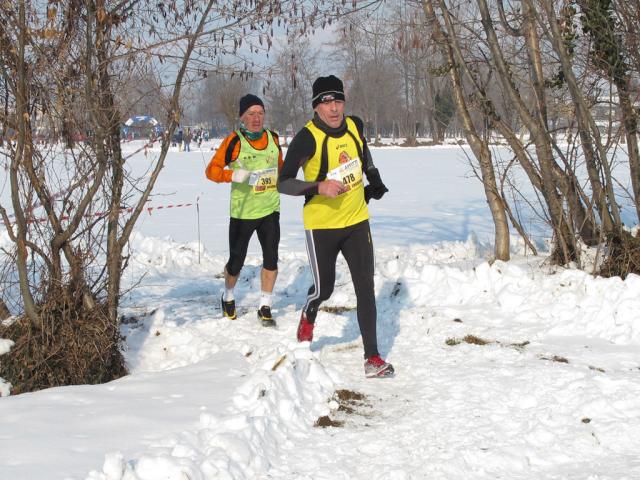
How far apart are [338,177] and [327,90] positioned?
582 millimetres

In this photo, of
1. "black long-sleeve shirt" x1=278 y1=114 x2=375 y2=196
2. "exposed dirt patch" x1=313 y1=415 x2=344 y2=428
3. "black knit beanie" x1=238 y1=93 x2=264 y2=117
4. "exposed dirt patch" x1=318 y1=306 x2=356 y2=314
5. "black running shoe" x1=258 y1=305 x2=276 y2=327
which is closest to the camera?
"exposed dirt patch" x1=313 y1=415 x2=344 y2=428

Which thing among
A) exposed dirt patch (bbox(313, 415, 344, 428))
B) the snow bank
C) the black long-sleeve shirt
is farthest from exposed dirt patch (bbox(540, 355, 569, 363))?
the black long-sleeve shirt

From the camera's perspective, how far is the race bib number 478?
5.11 m

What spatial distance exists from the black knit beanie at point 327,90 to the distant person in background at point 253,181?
1506 millimetres

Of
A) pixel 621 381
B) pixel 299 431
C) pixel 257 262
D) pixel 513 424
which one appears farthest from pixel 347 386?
pixel 257 262

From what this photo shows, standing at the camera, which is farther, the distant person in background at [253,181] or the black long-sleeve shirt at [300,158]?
the distant person in background at [253,181]

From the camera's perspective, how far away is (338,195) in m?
4.95

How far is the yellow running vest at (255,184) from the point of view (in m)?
6.57

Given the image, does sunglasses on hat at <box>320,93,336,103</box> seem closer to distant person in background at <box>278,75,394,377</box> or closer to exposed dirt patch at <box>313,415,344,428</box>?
distant person in background at <box>278,75,394,377</box>

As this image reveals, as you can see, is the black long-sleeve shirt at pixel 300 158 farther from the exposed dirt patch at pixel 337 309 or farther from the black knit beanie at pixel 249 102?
the exposed dirt patch at pixel 337 309

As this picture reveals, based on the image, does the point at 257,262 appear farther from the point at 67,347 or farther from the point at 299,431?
the point at 299,431

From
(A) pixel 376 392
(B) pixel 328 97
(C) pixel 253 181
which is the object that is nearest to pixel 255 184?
(C) pixel 253 181

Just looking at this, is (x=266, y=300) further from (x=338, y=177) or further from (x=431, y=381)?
(x=431, y=381)

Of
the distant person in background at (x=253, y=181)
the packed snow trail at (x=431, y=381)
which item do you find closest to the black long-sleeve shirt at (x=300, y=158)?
the packed snow trail at (x=431, y=381)
